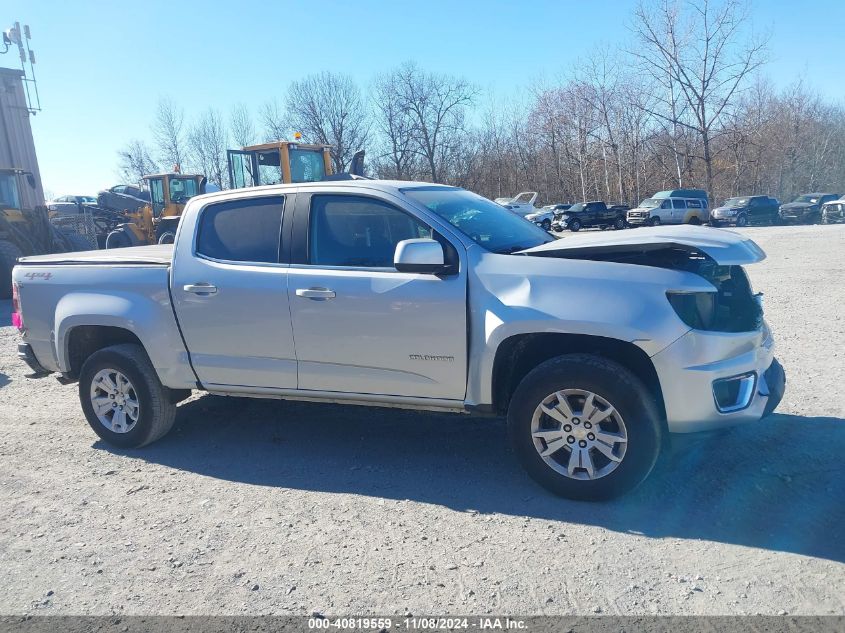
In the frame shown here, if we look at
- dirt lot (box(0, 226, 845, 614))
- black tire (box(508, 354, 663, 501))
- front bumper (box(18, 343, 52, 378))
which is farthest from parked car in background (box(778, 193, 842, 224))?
front bumper (box(18, 343, 52, 378))

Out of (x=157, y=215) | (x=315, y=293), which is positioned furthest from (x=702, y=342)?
(x=157, y=215)

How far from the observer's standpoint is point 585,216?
3669cm

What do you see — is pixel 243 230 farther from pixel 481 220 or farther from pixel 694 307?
pixel 694 307

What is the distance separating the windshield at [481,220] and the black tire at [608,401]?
92cm

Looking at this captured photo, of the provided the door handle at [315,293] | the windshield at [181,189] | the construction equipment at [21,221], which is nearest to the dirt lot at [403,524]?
the door handle at [315,293]

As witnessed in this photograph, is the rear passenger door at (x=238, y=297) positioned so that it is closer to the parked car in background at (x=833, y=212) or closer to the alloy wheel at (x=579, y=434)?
the alloy wheel at (x=579, y=434)

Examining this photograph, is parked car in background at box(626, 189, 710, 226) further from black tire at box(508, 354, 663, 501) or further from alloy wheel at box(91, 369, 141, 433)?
alloy wheel at box(91, 369, 141, 433)

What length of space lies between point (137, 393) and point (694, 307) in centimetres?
402

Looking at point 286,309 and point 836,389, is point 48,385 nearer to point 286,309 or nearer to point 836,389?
point 286,309

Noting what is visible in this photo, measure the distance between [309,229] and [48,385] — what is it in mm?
4622

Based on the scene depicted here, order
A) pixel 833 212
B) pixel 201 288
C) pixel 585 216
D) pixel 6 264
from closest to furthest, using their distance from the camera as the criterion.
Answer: pixel 201 288 → pixel 6 264 → pixel 833 212 → pixel 585 216

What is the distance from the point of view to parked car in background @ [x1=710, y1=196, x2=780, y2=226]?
3600 cm

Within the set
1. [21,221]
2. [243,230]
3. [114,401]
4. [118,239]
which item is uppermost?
[21,221]

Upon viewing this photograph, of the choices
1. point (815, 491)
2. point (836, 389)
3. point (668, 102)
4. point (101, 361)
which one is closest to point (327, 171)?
point (101, 361)
